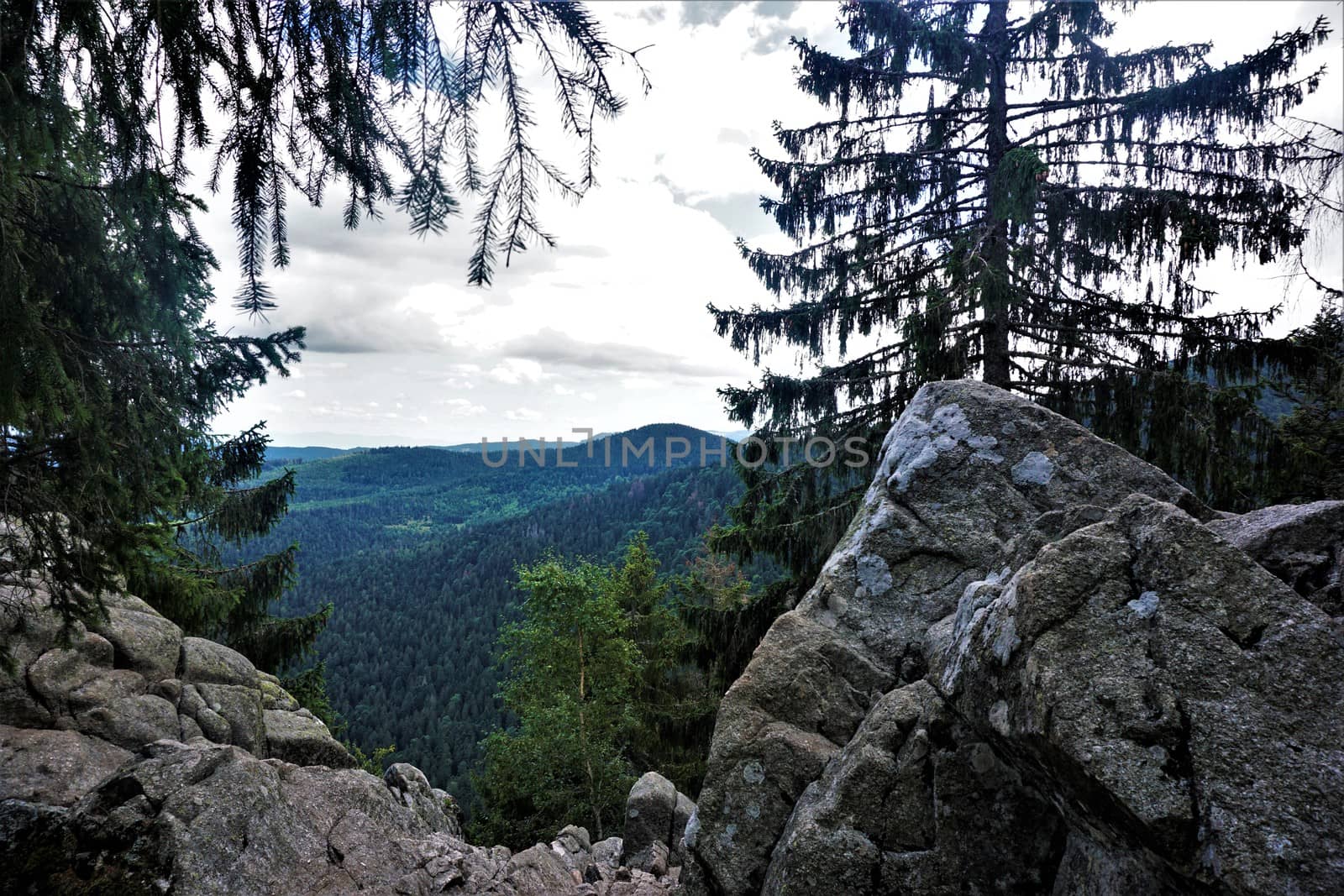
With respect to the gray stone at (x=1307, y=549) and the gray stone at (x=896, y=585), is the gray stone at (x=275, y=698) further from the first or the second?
the gray stone at (x=1307, y=549)

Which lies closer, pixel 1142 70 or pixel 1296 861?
pixel 1296 861

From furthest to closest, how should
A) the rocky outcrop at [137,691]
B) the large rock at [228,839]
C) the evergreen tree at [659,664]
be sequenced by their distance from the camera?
the evergreen tree at [659,664] → the rocky outcrop at [137,691] → the large rock at [228,839]

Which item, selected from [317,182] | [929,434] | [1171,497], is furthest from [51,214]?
[1171,497]

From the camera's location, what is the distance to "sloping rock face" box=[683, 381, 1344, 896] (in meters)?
2.64

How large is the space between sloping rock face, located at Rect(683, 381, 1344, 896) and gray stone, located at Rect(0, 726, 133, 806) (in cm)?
577

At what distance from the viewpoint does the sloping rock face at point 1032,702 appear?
264cm

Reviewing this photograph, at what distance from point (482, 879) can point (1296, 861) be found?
674 centimetres

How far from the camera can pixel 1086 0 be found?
9.76m

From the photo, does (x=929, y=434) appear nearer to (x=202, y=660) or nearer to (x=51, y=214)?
(x=51, y=214)

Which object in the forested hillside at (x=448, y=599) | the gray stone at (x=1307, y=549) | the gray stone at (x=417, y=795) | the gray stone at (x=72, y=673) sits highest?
the gray stone at (x=1307, y=549)

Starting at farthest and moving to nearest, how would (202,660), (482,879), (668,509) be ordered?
(668,509) → (202,660) → (482,879)

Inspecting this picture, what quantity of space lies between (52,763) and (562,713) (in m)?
13.5

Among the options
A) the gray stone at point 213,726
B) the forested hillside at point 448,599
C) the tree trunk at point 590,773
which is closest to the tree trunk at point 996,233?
the gray stone at point 213,726

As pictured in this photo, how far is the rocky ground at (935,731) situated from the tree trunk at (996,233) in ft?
8.37
